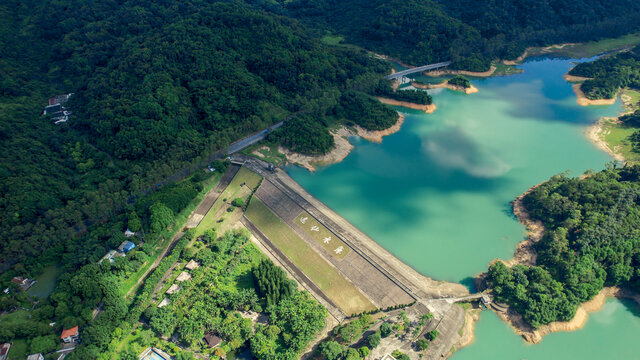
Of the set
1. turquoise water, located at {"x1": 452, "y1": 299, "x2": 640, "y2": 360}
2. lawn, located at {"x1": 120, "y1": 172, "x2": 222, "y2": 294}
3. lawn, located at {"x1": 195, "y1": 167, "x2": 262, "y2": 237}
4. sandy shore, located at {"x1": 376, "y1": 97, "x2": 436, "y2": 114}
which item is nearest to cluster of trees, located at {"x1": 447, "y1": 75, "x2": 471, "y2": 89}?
sandy shore, located at {"x1": 376, "y1": 97, "x2": 436, "y2": 114}

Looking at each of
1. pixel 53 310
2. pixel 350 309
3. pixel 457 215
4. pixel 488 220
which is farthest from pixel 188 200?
pixel 488 220

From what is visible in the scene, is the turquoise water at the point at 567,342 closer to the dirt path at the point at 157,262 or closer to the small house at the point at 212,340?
the small house at the point at 212,340

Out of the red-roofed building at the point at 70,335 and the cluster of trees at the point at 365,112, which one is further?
the cluster of trees at the point at 365,112

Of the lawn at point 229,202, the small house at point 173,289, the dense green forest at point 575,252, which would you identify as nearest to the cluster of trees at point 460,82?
the dense green forest at point 575,252

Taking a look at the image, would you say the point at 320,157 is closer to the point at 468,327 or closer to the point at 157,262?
the point at 157,262

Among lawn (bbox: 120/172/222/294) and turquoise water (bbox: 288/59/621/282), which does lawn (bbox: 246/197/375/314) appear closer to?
lawn (bbox: 120/172/222/294)
